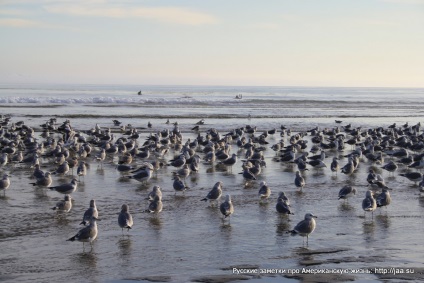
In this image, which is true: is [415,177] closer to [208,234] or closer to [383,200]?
[383,200]

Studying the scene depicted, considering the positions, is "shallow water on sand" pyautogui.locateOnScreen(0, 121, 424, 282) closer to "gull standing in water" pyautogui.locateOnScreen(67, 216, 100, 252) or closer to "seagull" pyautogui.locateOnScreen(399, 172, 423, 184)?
"gull standing in water" pyautogui.locateOnScreen(67, 216, 100, 252)

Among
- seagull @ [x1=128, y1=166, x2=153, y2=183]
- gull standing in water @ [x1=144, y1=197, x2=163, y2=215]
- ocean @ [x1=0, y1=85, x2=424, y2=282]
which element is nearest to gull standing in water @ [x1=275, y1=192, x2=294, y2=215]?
ocean @ [x1=0, y1=85, x2=424, y2=282]

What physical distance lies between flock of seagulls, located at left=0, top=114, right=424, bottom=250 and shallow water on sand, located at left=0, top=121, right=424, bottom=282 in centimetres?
35

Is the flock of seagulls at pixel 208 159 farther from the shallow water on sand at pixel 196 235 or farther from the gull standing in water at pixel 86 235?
the shallow water on sand at pixel 196 235

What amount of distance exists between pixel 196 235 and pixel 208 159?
11.9m

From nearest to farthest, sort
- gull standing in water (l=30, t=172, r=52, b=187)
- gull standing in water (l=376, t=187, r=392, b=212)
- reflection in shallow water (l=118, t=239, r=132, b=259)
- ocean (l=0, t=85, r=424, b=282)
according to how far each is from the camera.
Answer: ocean (l=0, t=85, r=424, b=282) < reflection in shallow water (l=118, t=239, r=132, b=259) < gull standing in water (l=376, t=187, r=392, b=212) < gull standing in water (l=30, t=172, r=52, b=187)

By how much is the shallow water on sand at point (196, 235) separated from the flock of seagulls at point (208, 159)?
348 millimetres

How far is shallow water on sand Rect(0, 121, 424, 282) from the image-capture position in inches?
437

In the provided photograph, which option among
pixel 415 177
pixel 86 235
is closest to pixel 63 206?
pixel 86 235

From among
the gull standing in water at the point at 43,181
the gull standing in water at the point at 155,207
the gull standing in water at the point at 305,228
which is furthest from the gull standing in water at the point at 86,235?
the gull standing in water at the point at 43,181

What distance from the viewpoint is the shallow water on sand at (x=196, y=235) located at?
11094 mm

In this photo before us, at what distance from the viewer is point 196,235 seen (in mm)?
13461

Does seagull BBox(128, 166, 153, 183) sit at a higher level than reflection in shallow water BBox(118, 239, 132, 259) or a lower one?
higher

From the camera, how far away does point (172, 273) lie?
35.3ft
